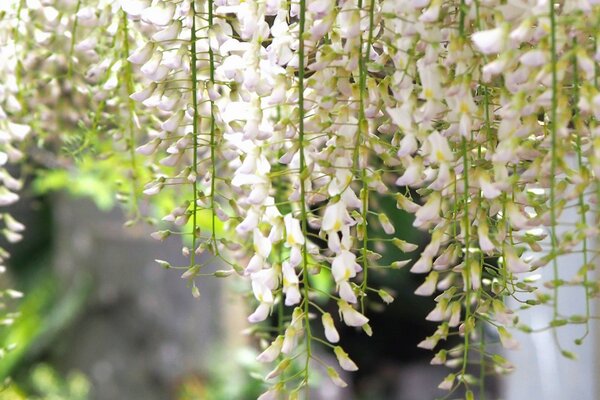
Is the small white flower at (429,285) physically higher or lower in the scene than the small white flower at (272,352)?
Answer: higher

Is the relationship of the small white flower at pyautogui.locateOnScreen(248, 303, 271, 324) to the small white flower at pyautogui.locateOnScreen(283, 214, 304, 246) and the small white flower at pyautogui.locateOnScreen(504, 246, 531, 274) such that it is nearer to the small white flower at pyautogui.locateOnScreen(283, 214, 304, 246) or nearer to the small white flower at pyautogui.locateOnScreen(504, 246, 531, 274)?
the small white flower at pyautogui.locateOnScreen(283, 214, 304, 246)

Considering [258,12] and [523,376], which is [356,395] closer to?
[523,376]

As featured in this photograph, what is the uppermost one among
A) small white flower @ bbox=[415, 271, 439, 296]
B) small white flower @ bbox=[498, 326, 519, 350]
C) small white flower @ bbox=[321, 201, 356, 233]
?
small white flower @ bbox=[321, 201, 356, 233]

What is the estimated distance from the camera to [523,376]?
5.04 feet

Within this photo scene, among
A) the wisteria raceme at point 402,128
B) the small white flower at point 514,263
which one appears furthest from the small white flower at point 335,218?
the small white flower at point 514,263

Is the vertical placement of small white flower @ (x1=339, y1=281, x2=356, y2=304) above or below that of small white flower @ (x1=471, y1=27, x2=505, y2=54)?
below

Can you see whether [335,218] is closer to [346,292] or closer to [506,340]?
[346,292]

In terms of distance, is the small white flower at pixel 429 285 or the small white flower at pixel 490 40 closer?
the small white flower at pixel 490 40

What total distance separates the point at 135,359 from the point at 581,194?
2.43 m

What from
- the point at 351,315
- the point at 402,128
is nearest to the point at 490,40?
the point at 402,128

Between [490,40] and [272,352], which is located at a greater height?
[490,40]

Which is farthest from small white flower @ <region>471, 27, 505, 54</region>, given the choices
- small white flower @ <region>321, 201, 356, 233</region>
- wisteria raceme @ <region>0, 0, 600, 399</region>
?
small white flower @ <region>321, 201, 356, 233</region>

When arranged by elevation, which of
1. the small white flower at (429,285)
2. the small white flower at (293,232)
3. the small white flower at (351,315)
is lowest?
the small white flower at (351,315)

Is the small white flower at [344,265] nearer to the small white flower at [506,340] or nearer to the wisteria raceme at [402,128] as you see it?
the wisteria raceme at [402,128]
